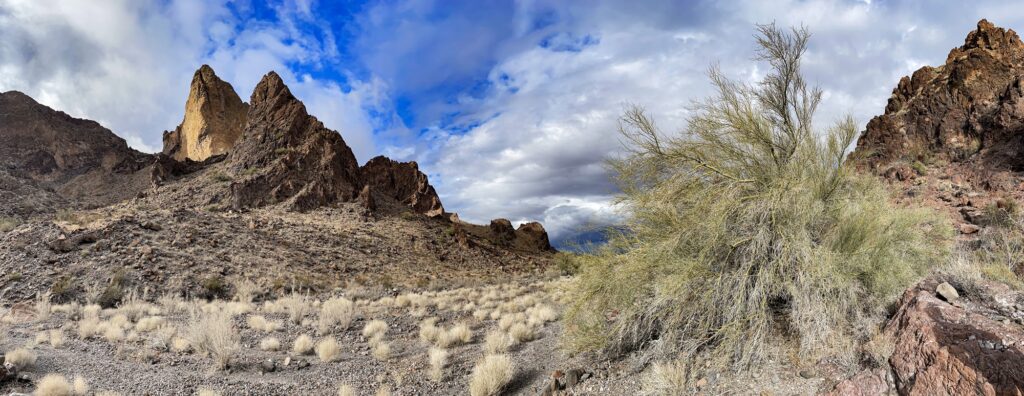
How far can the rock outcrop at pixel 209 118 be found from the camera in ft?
184

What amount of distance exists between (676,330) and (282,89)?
43.8 meters

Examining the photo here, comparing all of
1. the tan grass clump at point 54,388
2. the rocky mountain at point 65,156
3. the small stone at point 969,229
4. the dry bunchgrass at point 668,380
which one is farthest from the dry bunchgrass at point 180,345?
the rocky mountain at point 65,156

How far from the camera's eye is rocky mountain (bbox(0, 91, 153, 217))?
42094 mm

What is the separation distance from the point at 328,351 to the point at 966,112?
30556 mm

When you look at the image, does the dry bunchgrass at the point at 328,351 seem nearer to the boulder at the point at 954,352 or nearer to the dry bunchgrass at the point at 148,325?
the dry bunchgrass at the point at 148,325

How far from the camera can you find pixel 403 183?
45.7 metres

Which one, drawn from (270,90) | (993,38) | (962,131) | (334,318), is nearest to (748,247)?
(334,318)

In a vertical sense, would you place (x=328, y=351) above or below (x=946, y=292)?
below

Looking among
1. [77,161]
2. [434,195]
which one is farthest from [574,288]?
[77,161]

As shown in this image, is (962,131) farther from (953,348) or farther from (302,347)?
(302,347)

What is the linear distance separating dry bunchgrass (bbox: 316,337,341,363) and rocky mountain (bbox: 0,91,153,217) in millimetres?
40645

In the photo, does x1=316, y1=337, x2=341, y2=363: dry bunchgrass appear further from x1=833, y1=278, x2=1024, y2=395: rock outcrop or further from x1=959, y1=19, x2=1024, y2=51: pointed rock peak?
x1=959, y1=19, x2=1024, y2=51: pointed rock peak

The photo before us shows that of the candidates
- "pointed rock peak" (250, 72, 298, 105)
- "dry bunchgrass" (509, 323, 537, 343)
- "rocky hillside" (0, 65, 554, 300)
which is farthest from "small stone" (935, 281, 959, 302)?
"pointed rock peak" (250, 72, 298, 105)

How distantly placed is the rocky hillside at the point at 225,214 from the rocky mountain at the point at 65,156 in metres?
0.15
